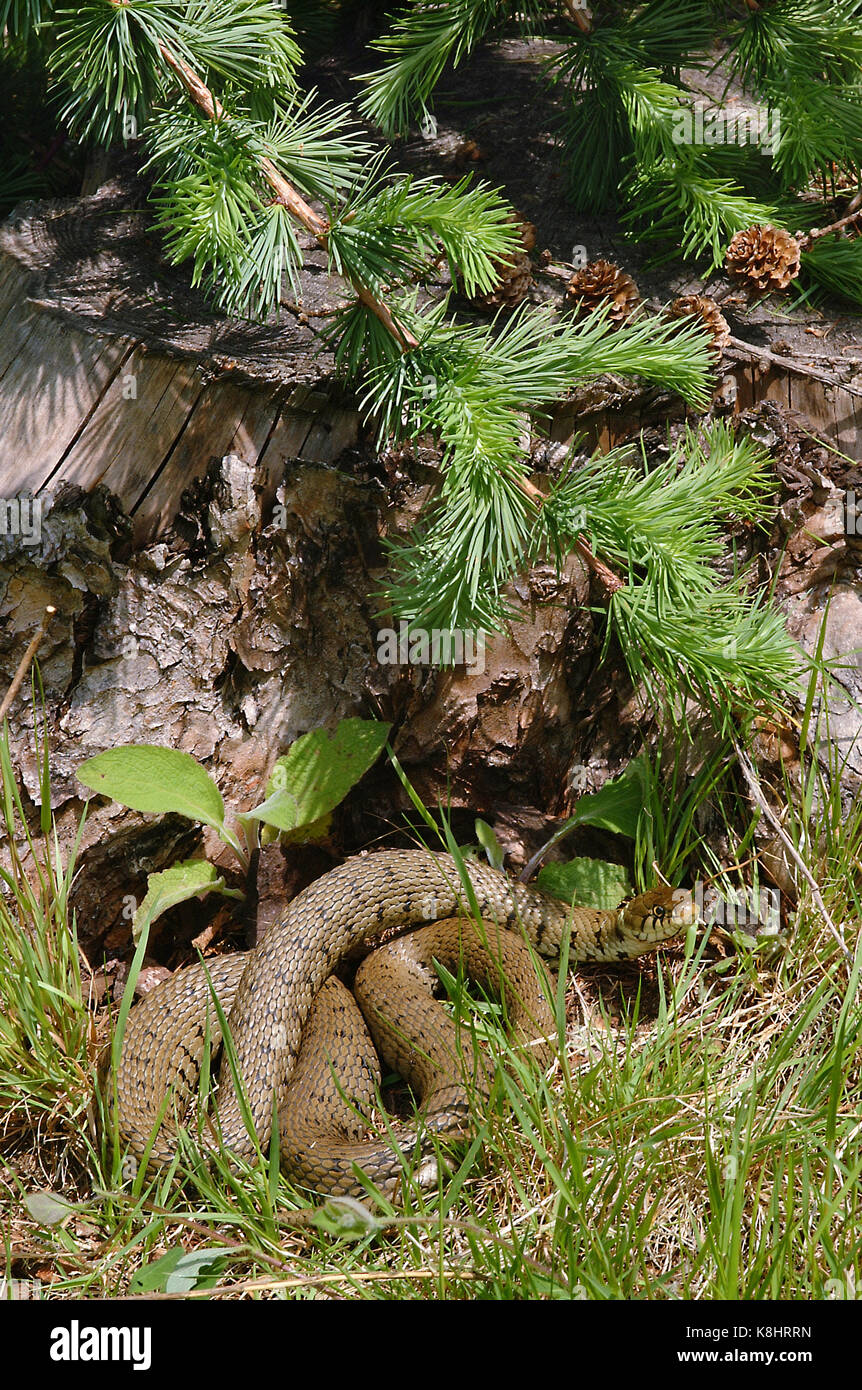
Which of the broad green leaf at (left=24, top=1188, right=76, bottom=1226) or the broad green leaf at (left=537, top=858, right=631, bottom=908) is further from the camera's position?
the broad green leaf at (left=537, top=858, right=631, bottom=908)

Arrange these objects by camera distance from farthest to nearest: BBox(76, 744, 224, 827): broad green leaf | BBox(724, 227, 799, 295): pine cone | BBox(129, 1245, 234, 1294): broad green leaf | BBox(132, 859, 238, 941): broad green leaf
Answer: BBox(724, 227, 799, 295): pine cone
BBox(132, 859, 238, 941): broad green leaf
BBox(76, 744, 224, 827): broad green leaf
BBox(129, 1245, 234, 1294): broad green leaf

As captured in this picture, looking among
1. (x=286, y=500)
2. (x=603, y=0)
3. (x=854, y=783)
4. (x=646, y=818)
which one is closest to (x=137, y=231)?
(x=286, y=500)

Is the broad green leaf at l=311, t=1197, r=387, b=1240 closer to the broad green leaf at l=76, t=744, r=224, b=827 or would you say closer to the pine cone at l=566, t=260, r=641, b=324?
the broad green leaf at l=76, t=744, r=224, b=827

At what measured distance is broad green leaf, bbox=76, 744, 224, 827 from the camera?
273 centimetres

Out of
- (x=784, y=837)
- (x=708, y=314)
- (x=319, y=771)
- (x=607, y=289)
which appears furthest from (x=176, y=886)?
(x=708, y=314)

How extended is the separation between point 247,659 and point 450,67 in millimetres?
2339

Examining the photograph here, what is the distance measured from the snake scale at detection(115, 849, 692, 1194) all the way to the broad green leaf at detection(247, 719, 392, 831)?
211 millimetres

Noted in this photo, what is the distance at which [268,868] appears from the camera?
10.2ft

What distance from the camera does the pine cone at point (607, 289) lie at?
3004mm

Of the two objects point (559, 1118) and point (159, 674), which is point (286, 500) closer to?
point (159, 674)

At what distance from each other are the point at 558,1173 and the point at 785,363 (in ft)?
7.40

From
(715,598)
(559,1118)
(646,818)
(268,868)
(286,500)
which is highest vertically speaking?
(286,500)

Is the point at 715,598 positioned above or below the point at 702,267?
below

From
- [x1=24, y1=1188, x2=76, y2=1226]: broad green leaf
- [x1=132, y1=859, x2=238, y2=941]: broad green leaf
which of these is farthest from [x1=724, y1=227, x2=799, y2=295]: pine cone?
[x1=24, y1=1188, x2=76, y2=1226]: broad green leaf
